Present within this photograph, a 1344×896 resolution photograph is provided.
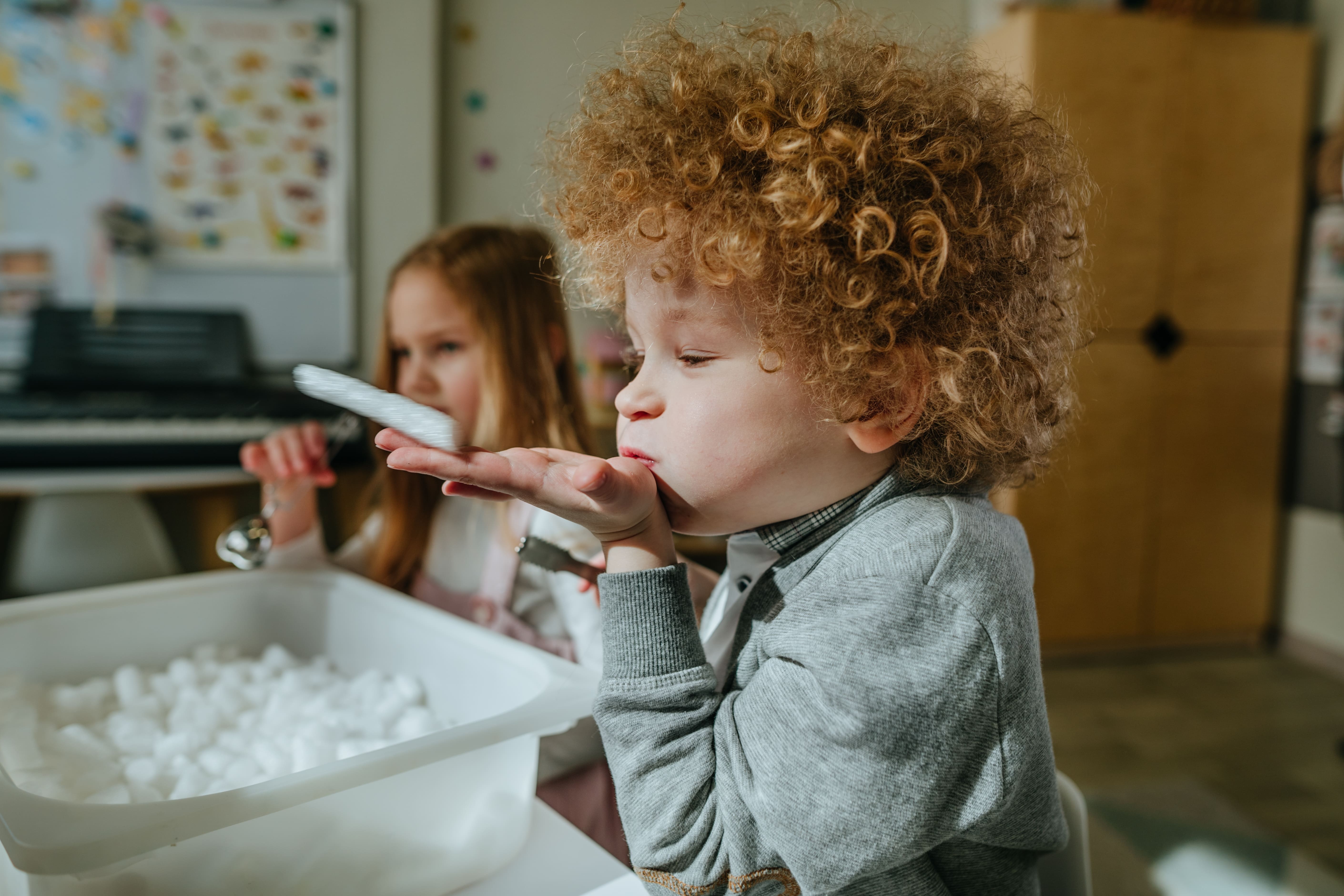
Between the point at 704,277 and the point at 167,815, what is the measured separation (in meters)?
0.35

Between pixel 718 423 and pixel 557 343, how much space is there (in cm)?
56

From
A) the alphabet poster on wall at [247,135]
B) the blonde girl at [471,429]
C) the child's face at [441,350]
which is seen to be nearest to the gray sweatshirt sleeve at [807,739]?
the blonde girl at [471,429]

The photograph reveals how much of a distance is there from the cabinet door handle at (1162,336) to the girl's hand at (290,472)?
232 cm

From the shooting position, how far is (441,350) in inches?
39.1

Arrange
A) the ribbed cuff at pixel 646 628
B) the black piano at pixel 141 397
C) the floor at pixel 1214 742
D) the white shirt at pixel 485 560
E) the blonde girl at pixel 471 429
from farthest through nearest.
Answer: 1. the black piano at pixel 141 397
2. the floor at pixel 1214 742
3. the blonde girl at pixel 471 429
4. the white shirt at pixel 485 560
5. the ribbed cuff at pixel 646 628

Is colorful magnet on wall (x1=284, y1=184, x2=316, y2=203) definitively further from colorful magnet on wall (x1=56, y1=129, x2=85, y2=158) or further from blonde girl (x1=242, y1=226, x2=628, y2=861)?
blonde girl (x1=242, y1=226, x2=628, y2=861)

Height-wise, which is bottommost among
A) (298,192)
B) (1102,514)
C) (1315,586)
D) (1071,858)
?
→ (1315,586)

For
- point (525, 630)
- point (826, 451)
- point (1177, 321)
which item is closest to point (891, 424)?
point (826, 451)

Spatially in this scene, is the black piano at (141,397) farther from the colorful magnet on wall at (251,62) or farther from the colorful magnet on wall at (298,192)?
the colorful magnet on wall at (251,62)

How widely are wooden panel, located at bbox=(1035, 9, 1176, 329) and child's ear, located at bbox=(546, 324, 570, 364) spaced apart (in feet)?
5.88

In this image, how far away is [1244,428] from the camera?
8.84ft

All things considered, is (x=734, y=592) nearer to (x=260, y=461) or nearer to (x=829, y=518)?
(x=829, y=518)

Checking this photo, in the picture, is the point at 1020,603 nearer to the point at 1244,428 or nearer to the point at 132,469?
the point at 132,469

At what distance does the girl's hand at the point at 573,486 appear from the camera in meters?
0.39
